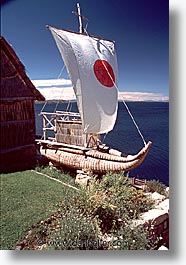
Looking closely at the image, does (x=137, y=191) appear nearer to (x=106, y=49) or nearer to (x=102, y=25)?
(x=106, y=49)

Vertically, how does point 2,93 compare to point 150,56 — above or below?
below

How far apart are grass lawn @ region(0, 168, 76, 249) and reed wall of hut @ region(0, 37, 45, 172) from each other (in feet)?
0.35

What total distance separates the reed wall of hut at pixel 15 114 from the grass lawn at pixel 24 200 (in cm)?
11

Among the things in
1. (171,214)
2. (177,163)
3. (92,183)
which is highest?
(177,163)

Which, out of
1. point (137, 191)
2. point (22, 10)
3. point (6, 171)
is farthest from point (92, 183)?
point (22, 10)

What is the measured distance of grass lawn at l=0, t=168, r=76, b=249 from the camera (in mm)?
2104

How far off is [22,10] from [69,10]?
0.34 m

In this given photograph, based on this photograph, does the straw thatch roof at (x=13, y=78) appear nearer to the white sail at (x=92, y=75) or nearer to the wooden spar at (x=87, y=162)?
the white sail at (x=92, y=75)

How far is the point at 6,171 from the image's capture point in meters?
2.28

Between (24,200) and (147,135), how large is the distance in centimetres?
102

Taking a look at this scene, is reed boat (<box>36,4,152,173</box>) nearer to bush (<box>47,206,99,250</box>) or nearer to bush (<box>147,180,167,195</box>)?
bush (<box>147,180,167,195</box>)

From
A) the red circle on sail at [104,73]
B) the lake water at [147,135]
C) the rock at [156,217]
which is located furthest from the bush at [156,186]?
the red circle on sail at [104,73]

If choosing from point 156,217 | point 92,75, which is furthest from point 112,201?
point 92,75

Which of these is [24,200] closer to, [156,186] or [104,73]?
[156,186]
